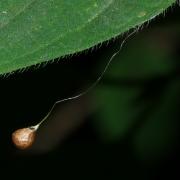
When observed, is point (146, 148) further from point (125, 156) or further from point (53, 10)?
point (53, 10)

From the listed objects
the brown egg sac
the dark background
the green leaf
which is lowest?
the dark background

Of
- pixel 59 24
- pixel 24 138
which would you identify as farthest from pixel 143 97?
pixel 59 24

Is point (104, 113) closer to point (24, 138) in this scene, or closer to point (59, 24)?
point (24, 138)

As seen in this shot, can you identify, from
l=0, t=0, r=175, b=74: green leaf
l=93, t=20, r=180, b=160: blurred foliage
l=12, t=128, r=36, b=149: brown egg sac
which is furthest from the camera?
l=93, t=20, r=180, b=160: blurred foliage

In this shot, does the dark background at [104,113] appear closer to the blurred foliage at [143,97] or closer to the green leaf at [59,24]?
the blurred foliage at [143,97]

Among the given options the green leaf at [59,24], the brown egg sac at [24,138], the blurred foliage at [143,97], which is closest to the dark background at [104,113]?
the blurred foliage at [143,97]

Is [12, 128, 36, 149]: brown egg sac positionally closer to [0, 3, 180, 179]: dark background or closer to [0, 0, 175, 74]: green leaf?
[0, 0, 175, 74]: green leaf

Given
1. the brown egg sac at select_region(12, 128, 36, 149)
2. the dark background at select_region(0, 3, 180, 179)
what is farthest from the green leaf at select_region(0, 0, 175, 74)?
the dark background at select_region(0, 3, 180, 179)
